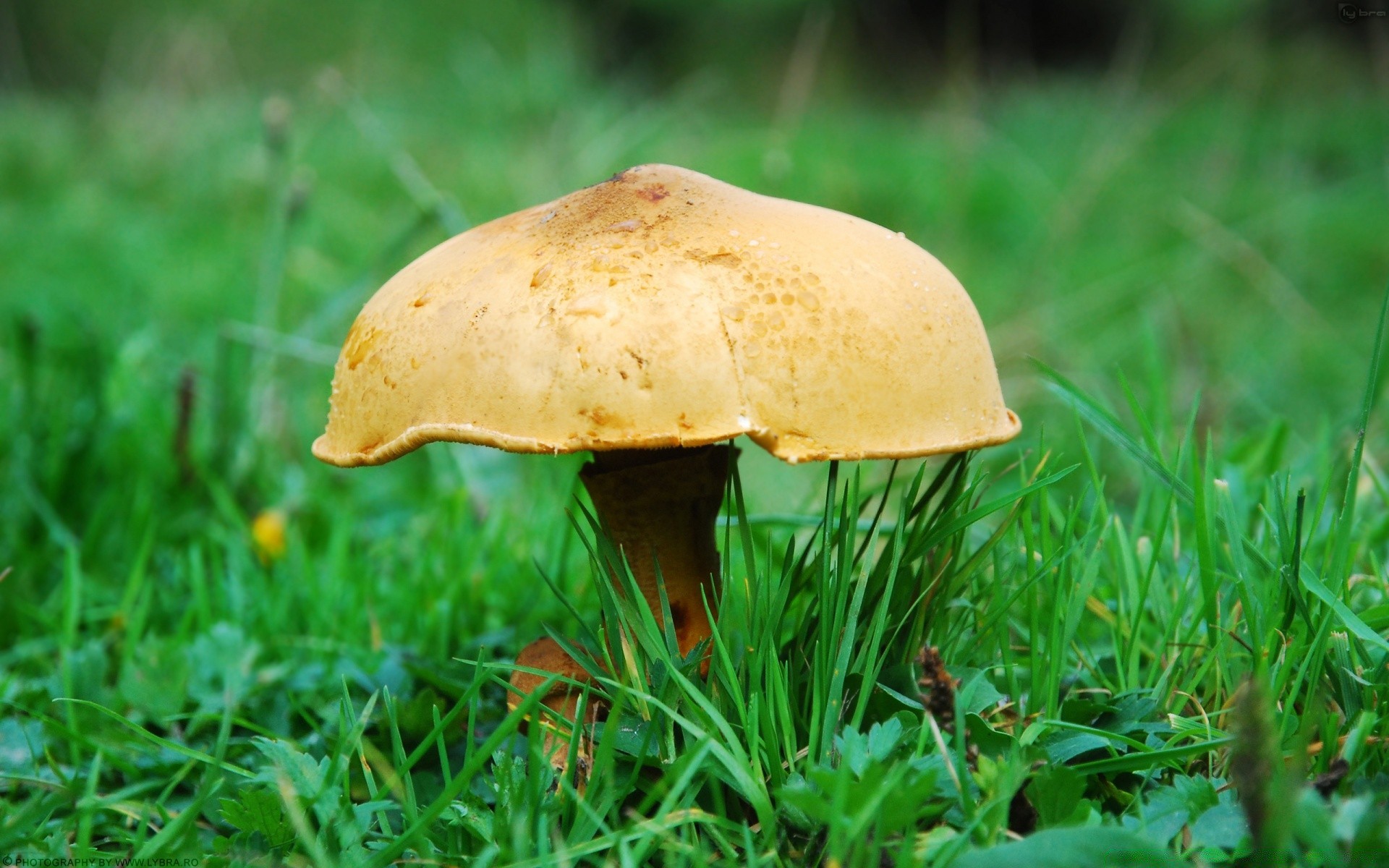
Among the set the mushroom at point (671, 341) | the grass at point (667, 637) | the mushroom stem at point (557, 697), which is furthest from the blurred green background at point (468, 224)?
the mushroom at point (671, 341)

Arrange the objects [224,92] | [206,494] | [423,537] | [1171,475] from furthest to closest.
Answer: [224,92], [206,494], [423,537], [1171,475]

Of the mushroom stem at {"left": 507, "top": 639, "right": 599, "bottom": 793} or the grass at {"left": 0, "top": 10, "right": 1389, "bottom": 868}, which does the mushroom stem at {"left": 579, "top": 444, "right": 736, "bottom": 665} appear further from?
the mushroom stem at {"left": 507, "top": 639, "right": 599, "bottom": 793}

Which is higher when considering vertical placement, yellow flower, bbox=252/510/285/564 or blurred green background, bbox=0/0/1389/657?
blurred green background, bbox=0/0/1389/657

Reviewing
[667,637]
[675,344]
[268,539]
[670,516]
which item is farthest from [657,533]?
[268,539]

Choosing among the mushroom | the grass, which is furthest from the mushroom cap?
the grass

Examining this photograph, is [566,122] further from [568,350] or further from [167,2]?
[167,2]

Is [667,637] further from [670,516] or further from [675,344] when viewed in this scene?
[675,344]

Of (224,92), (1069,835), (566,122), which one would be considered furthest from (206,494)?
(224,92)
